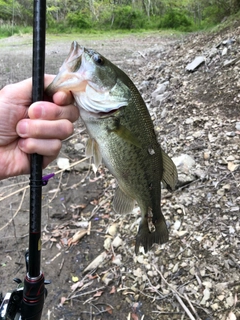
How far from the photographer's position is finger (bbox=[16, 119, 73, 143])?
5.04 feet

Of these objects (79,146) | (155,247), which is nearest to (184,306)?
(155,247)

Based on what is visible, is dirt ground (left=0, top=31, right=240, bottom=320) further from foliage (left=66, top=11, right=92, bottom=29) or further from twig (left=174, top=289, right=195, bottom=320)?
foliage (left=66, top=11, right=92, bottom=29)

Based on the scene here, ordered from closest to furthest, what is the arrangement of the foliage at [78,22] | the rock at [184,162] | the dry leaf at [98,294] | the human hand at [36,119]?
1. the human hand at [36,119]
2. the dry leaf at [98,294]
3. the rock at [184,162]
4. the foliage at [78,22]

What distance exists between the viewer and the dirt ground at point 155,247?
2943 millimetres

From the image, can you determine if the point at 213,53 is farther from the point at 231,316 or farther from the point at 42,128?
the point at 42,128

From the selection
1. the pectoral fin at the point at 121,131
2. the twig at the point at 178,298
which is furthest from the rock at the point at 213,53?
the pectoral fin at the point at 121,131

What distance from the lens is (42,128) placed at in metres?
1.54

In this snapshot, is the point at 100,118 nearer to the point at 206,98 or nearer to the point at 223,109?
the point at 223,109

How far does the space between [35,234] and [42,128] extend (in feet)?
1.72

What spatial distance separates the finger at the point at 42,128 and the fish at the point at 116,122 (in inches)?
4.6

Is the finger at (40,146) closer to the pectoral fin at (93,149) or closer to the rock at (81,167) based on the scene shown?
the pectoral fin at (93,149)

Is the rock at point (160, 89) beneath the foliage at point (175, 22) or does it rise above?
beneath

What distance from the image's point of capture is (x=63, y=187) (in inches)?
195

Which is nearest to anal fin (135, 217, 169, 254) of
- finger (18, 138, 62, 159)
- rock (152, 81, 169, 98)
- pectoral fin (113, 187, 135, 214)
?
pectoral fin (113, 187, 135, 214)
